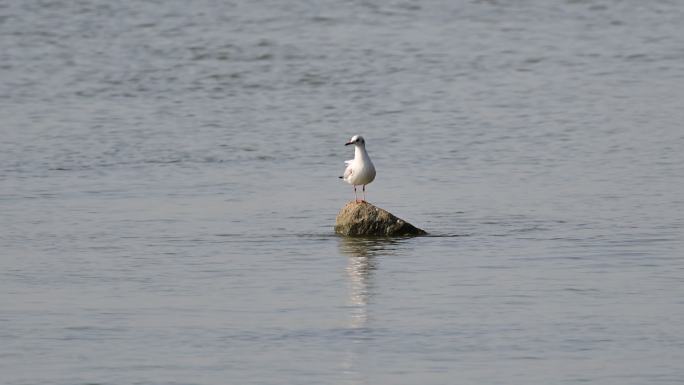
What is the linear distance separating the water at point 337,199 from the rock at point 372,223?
225 millimetres

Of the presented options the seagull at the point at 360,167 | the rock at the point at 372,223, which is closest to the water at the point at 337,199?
the rock at the point at 372,223

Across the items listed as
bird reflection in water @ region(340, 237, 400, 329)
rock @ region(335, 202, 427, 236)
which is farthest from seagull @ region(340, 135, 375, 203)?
bird reflection in water @ region(340, 237, 400, 329)

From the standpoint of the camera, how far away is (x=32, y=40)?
40156mm

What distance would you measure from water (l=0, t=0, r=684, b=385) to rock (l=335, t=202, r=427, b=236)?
225 mm

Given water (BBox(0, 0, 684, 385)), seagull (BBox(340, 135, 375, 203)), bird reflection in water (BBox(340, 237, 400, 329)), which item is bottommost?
bird reflection in water (BBox(340, 237, 400, 329))

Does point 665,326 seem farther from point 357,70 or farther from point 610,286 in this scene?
point 357,70

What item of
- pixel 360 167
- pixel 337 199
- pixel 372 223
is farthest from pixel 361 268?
pixel 337 199

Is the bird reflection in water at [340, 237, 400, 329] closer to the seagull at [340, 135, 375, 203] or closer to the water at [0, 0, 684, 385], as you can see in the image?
the water at [0, 0, 684, 385]

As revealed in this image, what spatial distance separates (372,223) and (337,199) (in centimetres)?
296

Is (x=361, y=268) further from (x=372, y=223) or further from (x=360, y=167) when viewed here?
(x=360, y=167)

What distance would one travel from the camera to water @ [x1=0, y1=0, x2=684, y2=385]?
41.9ft

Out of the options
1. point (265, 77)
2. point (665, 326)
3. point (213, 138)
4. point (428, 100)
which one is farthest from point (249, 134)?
point (665, 326)

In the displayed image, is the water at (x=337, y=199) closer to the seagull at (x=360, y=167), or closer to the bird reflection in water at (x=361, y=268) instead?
the bird reflection in water at (x=361, y=268)

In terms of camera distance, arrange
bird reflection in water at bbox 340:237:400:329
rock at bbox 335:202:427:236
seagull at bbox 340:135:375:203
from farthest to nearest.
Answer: seagull at bbox 340:135:375:203 → rock at bbox 335:202:427:236 → bird reflection in water at bbox 340:237:400:329
